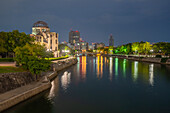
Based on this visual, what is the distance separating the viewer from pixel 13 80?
22703mm

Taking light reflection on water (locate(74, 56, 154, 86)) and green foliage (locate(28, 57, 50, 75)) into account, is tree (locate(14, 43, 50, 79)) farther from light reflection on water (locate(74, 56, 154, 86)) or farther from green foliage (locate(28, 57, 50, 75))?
light reflection on water (locate(74, 56, 154, 86))

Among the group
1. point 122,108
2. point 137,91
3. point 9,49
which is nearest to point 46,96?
point 122,108

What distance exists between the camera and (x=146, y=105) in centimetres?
2164

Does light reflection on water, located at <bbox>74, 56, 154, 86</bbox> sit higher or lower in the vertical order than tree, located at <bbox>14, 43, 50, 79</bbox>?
lower

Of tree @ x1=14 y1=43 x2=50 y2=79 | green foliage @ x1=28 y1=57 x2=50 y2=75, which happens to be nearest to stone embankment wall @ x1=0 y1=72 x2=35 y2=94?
green foliage @ x1=28 y1=57 x2=50 y2=75

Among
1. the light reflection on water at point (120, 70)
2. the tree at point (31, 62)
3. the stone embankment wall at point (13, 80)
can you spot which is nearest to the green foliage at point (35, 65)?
the tree at point (31, 62)

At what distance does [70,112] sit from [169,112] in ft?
42.5

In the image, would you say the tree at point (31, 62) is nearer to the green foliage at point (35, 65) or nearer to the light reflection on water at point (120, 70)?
the green foliage at point (35, 65)

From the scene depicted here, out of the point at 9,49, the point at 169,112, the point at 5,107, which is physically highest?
the point at 9,49

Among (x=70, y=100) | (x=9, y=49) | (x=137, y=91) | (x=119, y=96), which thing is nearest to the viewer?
(x=70, y=100)

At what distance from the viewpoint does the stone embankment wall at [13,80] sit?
20625 mm

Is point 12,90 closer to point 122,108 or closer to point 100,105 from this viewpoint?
point 100,105

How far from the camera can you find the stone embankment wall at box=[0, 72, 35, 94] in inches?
812

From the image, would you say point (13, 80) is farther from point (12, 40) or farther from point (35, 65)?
point (12, 40)
